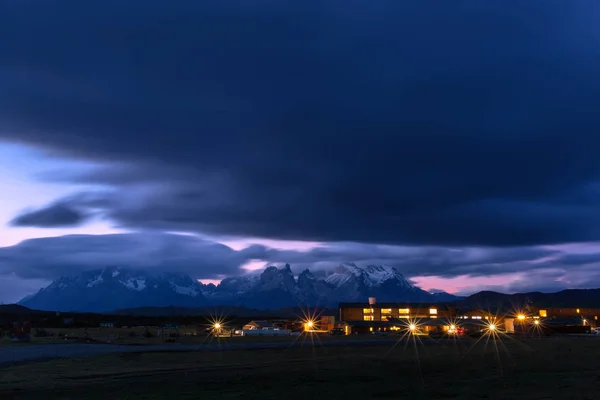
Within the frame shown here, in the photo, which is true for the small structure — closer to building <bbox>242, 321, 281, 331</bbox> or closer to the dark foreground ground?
building <bbox>242, 321, 281, 331</bbox>

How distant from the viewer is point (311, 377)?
44312 mm

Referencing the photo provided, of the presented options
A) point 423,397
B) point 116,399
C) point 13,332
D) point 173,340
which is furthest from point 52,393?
point 13,332

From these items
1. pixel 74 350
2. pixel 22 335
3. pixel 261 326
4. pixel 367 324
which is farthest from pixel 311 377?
pixel 261 326

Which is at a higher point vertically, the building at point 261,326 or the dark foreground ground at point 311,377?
the building at point 261,326

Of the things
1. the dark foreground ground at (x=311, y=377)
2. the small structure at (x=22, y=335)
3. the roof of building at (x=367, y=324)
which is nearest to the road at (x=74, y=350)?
the dark foreground ground at (x=311, y=377)

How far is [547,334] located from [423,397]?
4451 inches

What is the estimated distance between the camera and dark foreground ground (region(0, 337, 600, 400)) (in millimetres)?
35500

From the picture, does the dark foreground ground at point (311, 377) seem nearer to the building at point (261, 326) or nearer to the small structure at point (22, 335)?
the small structure at point (22, 335)

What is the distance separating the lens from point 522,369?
4959cm

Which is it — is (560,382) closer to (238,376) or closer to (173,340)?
(238,376)

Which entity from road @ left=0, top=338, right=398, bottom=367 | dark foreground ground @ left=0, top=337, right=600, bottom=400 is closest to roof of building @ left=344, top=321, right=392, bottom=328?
road @ left=0, top=338, right=398, bottom=367

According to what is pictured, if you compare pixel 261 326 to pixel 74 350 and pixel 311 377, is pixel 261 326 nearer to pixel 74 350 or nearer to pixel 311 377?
pixel 74 350

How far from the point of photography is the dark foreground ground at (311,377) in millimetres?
35500

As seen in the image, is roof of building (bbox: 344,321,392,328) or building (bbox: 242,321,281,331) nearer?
building (bbox: 242,321,281,331)
